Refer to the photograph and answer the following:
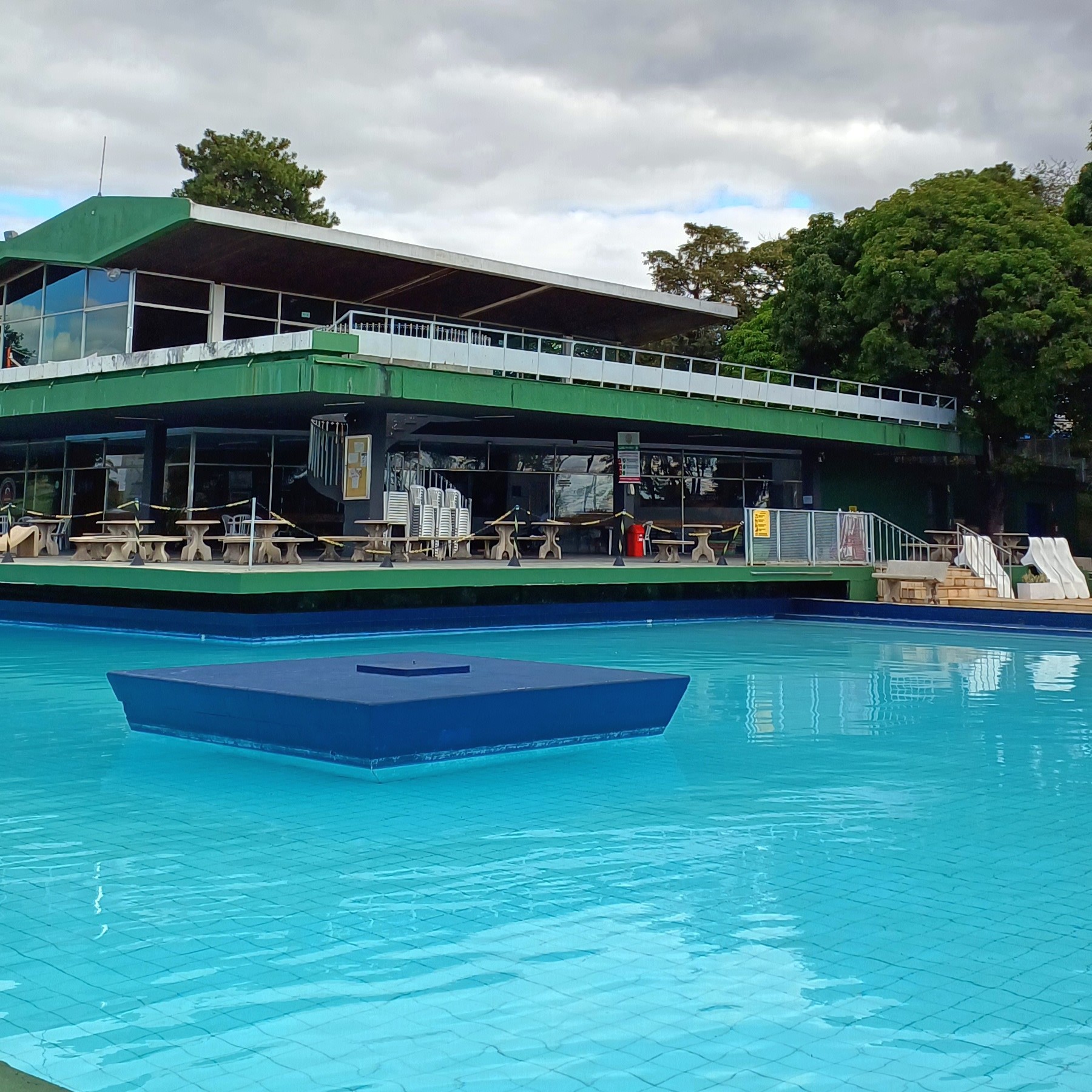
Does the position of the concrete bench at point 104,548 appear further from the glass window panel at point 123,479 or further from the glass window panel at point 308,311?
the glass window panel at point 308,311

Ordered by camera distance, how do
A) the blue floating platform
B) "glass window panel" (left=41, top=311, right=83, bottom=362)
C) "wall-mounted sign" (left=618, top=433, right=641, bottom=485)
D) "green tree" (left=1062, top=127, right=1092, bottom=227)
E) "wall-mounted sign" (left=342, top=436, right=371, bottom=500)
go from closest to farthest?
1. the blue floating platform
2. "wall-mounted sign" (left=342, top=436, right=371, bottom=500)
3. "glass window panel" (left=41, top=311, right=83, bottom=362)
4. "wall-mounted sign" (left=618, top=433, right=641, bottom=485)
5. "green tree" (left=1062, top=127, right=1092, bottom=227)

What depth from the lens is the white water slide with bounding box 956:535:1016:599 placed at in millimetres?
24344

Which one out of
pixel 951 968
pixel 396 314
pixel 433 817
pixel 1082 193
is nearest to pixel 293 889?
pixel 433 817

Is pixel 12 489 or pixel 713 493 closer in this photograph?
pixel 713 493

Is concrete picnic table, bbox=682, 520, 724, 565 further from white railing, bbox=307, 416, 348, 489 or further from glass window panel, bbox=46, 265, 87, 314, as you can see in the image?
glass window panel, bbox=46, 265, 87, 314

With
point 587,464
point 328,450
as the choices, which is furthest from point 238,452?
point 587,464

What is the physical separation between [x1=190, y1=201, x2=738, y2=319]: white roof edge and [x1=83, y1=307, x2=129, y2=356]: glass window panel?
3.39 metres

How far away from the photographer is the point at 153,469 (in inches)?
952

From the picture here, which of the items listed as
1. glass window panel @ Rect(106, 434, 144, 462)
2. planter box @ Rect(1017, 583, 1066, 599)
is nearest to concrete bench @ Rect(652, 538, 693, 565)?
planter box @ Rect(1017, 583, 1066, 599)

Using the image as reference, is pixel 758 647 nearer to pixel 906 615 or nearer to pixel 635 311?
pixel 906 615

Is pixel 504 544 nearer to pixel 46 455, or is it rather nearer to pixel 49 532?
pixel 49 532

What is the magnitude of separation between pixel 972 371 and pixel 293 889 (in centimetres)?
2745

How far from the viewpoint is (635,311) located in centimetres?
2908

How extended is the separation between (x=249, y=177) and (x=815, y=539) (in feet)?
Result: 113
